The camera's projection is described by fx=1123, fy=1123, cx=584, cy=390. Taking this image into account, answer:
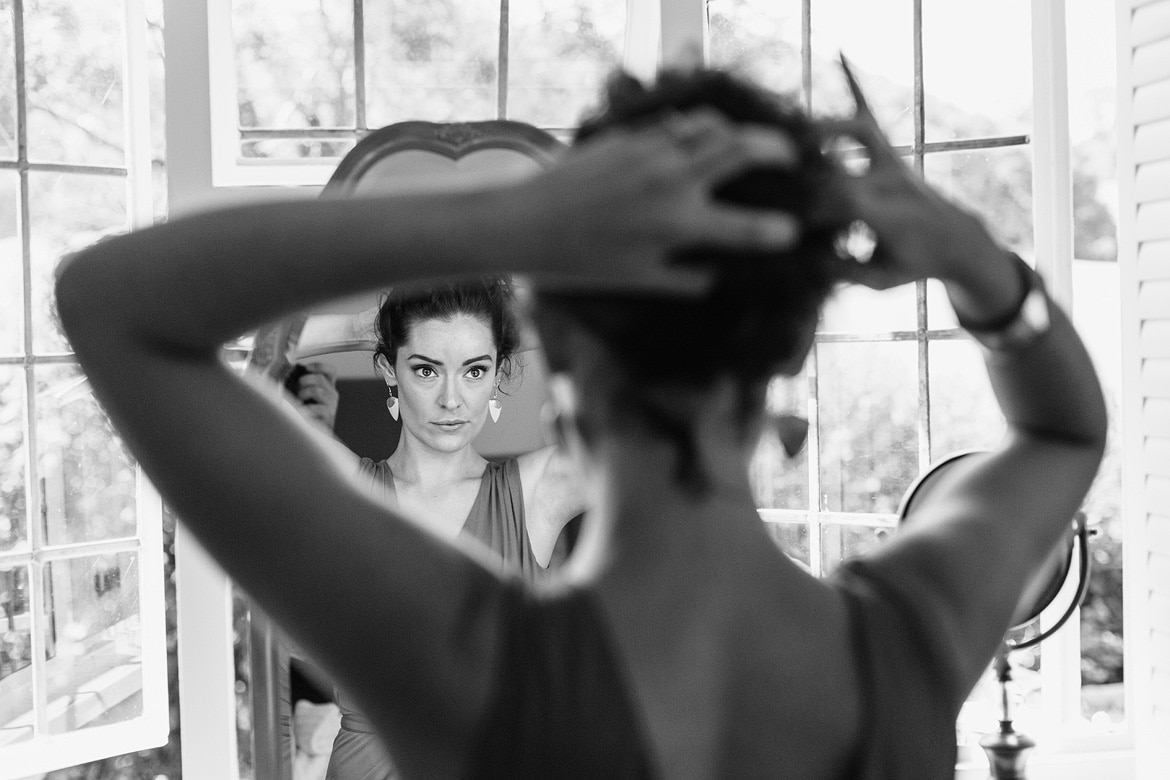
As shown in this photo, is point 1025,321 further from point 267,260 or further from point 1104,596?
point 1104,596

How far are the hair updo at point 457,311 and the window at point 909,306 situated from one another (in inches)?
33.4

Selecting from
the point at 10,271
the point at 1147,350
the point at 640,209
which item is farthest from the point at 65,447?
the point at 640,209

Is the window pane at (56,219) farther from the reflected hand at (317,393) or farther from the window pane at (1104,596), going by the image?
the window pane at (1104,596)

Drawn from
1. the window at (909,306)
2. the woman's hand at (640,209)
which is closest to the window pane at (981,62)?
the window at (909,306)

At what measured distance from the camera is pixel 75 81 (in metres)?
2.83

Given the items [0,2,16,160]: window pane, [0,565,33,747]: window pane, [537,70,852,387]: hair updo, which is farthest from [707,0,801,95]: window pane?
[537,70,852,387]: hair updo

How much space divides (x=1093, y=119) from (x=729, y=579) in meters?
5.73

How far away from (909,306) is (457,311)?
1.18m

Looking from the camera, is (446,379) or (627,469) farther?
(446,379)

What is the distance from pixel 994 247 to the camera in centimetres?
59

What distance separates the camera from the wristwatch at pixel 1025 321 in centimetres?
61

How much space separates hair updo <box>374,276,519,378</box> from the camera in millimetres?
1955

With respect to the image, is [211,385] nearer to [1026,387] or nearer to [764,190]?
[764,190]

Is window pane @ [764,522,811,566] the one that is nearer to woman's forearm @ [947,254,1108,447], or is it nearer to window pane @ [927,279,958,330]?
window pane @ [927,279,958,330]
